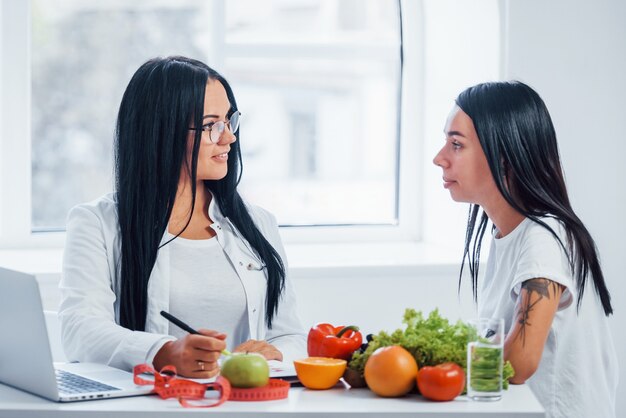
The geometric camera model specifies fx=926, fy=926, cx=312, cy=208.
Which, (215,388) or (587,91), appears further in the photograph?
(587,91)

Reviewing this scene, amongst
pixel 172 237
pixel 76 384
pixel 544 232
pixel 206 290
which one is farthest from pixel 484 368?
pixel 172 237

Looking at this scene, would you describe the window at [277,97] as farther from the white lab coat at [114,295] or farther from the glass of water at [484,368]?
the glass of water at [484,368]

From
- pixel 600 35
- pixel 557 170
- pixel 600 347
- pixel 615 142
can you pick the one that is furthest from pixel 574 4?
pixel 600 347

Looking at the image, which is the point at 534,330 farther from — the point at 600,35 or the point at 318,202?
the point at 318,202

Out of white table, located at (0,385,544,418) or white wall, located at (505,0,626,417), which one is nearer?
white table, located at (0,385,544,418)

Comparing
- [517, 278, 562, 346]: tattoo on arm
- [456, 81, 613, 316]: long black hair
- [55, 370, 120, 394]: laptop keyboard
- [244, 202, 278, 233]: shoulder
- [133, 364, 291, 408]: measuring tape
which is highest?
[456, 81, 613, 316]: long black hair

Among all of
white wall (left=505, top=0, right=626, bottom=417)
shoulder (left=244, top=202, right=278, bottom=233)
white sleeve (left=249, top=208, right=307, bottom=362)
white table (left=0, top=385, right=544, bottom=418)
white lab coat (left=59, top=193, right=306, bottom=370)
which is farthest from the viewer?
white wall (left=505, top=0, right=626, bottom=417)

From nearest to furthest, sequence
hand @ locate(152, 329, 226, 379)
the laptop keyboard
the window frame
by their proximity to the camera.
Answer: the laptop keyboard, hand @ locate(152, 329, 226, 379), the window frame

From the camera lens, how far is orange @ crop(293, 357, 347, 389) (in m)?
1.74

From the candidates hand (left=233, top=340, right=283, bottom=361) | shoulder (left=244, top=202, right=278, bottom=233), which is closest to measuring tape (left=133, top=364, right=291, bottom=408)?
hand (left=233, top=340, right=283, bottom=361)

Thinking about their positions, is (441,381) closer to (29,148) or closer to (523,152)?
(523,152)

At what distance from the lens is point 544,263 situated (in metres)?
1.99

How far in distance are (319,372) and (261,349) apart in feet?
1.37

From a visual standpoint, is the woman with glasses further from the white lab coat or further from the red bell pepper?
the red bell pepper
